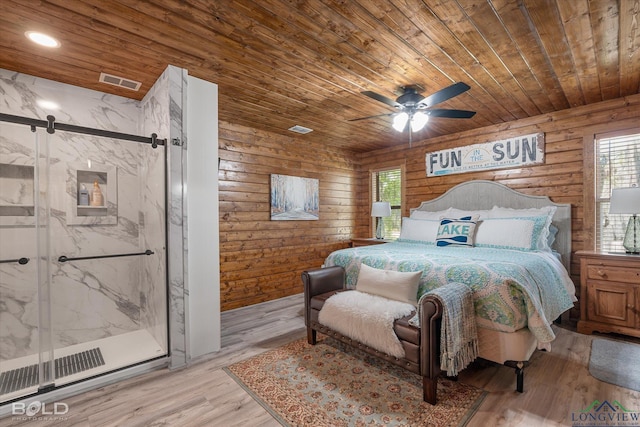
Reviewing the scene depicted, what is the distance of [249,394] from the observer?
2078mm

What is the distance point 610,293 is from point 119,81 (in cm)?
498

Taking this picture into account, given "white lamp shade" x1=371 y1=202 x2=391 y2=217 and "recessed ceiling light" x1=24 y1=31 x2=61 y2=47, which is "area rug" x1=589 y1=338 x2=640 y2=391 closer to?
"white lamp shade" x1=371 y1=202 x2=391 y2=217

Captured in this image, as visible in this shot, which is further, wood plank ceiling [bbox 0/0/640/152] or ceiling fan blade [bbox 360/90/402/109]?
ceiling fan blade [bbox 360/90/402/109]

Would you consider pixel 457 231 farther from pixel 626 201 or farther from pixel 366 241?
pixel 366 241

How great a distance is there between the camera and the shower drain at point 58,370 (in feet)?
6.82

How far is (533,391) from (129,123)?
13.7 feet

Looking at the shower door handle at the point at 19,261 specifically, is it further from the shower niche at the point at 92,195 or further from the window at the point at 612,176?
the window at the point at 612,176

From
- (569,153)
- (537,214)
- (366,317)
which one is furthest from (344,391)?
(569,153)

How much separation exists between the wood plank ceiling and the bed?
1260 millimetres

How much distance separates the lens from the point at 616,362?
2410mm

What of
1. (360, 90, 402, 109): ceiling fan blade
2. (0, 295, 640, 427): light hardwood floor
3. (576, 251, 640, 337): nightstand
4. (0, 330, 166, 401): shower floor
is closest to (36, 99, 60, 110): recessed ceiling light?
(0, 330, 166, 401): shower floor

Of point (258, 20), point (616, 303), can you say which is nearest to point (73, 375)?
point (258, 20)

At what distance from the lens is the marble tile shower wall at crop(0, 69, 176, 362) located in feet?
8.01

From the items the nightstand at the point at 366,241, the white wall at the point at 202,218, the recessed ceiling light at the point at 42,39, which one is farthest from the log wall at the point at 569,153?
the recessed ceiling light at the point at 42,39
